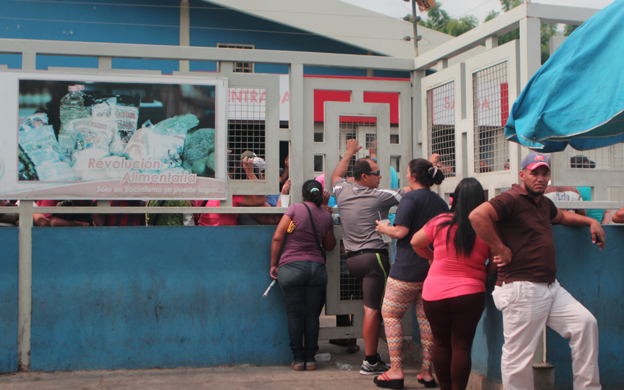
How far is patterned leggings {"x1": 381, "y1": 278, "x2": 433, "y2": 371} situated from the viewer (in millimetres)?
4719

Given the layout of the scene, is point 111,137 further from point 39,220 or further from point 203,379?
point 203,379

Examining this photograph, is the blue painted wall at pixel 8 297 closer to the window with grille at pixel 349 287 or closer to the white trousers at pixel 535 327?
the window with grille at pixel 349 287

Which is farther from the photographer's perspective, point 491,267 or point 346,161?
point 346,161

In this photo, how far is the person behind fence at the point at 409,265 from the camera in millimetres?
4582

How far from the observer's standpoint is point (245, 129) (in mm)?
5352

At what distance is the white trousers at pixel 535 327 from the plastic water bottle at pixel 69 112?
12.8ft

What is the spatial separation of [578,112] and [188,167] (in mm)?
3356

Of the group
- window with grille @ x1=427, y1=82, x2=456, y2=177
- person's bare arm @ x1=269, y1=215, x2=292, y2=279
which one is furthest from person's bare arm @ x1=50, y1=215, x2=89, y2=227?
window with grille @ x1=427, y1=82, x2=456, y2=177

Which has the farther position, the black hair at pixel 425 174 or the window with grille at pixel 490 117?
the window with grille at pixel 490 117

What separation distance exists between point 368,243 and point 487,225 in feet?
5.15

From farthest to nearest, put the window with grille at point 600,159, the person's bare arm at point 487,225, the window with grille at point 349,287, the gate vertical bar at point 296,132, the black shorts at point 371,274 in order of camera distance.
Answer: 1. the window with grille at point 349,287
2. the gate vertical bar at point 296,132
3. the black shorts at point 371,274
4. the window with grille at point 600,159
5. the person's bare arm at point 487,225

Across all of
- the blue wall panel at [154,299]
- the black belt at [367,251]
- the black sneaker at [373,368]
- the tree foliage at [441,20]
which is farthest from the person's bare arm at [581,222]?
the tree foliage at [441,20]

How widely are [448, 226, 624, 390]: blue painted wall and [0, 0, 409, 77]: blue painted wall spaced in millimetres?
10221

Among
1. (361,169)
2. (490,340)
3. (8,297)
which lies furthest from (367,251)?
(8,297)
